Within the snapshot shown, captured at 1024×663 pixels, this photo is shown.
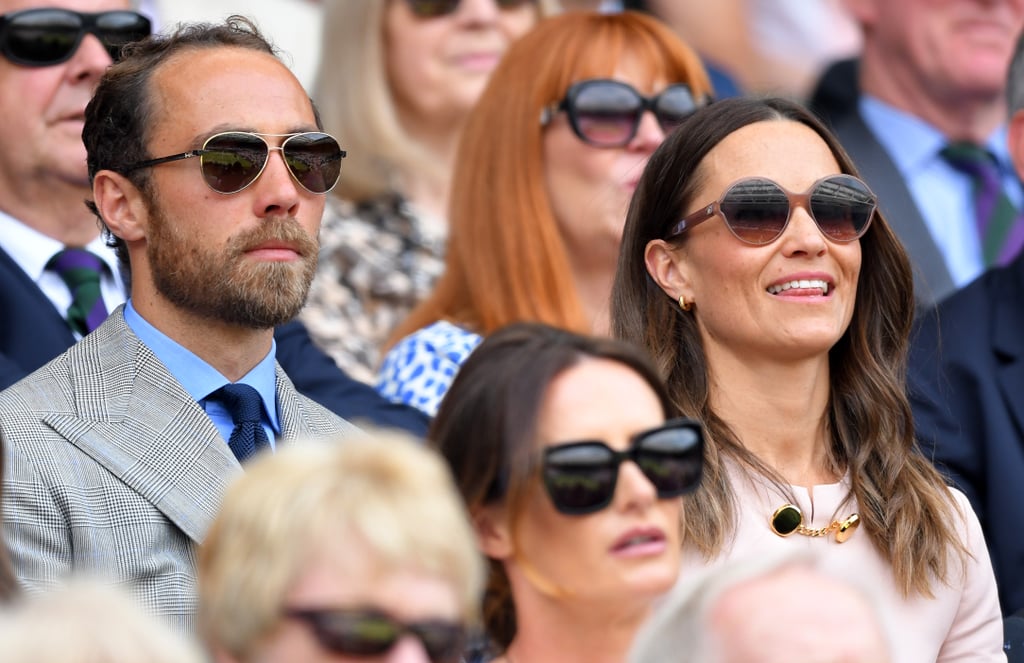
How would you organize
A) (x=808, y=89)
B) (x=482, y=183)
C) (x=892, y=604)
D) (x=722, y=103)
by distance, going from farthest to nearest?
(x=808, y=89), (x=482, y=183), (x=722, y=103), (x=892, y=604)

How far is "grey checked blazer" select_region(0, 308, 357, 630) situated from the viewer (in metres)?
3.35

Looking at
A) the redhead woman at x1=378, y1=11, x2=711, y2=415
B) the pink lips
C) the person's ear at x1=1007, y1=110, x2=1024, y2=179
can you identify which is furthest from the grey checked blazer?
the person's ear at x1=1007, y1=110, x2=1024, y2=179

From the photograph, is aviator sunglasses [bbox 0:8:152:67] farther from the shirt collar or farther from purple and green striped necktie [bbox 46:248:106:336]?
the shirt collar

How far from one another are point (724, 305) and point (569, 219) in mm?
1599

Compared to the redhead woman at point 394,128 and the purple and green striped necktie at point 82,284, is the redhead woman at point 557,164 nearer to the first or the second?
the redhead woman at point 394,128

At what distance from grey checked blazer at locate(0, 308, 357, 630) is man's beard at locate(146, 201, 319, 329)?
0.51 feet

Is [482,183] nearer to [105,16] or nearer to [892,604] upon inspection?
[105,16]

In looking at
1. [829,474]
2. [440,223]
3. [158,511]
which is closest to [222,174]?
[158,511]

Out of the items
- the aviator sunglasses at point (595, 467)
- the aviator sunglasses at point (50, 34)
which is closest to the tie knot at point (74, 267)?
the aviator sunglasses at point (50, 34)

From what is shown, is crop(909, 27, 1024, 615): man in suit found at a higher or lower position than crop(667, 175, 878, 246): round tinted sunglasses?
A: lower

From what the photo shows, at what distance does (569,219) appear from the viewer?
539 centimetres

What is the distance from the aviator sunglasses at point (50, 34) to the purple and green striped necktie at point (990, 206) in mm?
3273

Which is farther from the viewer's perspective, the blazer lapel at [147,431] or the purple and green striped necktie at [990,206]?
the purple and green striped necktie at [990,206]

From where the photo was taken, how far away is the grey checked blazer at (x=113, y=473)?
3.35m
